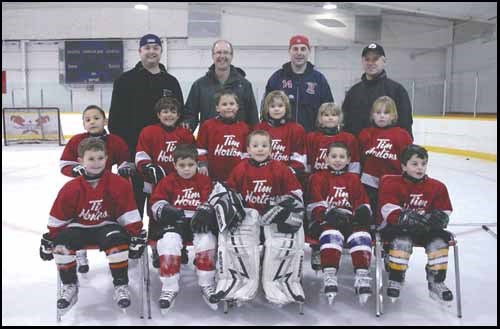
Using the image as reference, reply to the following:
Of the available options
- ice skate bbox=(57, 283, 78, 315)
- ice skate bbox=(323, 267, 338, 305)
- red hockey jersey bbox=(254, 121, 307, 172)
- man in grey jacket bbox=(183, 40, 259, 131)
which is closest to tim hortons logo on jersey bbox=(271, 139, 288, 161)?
red hockey jersey bbox=(254, 121, 307, 172)

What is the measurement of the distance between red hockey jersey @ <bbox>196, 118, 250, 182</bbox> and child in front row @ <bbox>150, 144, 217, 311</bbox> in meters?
0.25

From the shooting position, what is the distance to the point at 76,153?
2.55 metres

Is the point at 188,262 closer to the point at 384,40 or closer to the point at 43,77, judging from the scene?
the point at 384,40

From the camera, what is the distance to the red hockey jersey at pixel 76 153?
254 cm

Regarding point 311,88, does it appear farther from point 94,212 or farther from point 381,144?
point 94,212

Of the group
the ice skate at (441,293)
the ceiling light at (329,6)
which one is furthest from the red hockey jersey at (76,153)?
the ceiling light at (329,6)

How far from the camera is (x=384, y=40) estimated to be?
13344mm

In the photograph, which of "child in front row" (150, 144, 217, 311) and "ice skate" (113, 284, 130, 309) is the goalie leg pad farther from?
"ice skate" (113, 284, 130, 309)

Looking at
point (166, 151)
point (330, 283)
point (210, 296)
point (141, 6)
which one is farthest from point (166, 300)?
point (141, 6)

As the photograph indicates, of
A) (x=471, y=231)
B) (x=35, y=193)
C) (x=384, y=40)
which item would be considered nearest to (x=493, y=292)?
(x=471, y=231)

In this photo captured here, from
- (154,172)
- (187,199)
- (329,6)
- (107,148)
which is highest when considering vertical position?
(329,6)

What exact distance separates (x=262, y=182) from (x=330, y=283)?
58 cm

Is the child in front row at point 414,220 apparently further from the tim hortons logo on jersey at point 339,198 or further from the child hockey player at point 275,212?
the child hockey player at point 275,212

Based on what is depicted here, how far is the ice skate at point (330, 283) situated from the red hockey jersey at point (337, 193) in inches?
11.2
